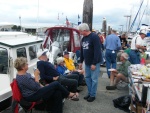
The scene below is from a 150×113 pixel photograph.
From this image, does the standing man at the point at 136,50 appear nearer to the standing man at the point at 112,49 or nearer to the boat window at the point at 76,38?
the standing man at the point at 112,49

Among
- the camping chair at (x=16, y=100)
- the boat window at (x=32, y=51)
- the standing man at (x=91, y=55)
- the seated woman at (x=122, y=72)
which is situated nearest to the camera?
the camping chair at (x=16, y=100)

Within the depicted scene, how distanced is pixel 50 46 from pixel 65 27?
1072mm

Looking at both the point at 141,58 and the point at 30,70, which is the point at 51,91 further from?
the point at 141,58

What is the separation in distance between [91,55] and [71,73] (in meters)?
0.86

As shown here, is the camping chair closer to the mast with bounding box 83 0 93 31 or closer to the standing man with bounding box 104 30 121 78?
the standing man with bounding box 104 30 121 78

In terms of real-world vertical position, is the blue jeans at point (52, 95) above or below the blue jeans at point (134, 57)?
below

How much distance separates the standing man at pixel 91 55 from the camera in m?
5.15

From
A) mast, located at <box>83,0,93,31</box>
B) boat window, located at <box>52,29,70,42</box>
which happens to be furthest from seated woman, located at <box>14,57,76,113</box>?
boat window, located at <box>52,29,70,42</box>

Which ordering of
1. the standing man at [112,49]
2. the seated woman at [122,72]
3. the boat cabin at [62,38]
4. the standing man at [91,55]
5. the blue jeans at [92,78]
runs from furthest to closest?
the boat cabin at [62,38], the standing man at [112,49], the seated woman at [122,72], the blue jeans at [92,78], the standing man at [91,55]

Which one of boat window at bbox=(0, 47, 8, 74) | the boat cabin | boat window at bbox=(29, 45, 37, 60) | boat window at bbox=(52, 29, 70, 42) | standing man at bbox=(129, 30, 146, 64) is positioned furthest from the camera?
boat window at bbox=(52, 29, 70, 42)

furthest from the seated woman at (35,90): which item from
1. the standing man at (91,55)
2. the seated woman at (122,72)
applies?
the seated woman at (122,72)

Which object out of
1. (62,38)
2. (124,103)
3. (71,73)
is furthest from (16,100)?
(62,38)

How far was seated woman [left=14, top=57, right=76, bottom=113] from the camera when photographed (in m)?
3.78

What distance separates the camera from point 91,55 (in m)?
5.32
